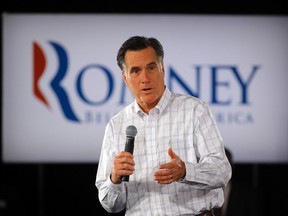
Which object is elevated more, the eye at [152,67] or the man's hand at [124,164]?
the eye at [152,67]

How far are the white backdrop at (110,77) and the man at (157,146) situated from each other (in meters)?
2.32

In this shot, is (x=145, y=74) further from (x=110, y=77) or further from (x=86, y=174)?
(x=86, y=174)

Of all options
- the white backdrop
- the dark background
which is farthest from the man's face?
the dark background

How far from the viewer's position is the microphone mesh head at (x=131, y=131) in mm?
1822

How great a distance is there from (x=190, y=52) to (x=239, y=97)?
1.55 feet

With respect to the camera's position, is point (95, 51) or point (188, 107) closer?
point (188, 107)

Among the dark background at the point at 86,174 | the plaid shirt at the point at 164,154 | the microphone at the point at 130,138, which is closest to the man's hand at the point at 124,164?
the microphone at the point at 130,138

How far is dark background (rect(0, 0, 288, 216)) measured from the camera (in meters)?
A: 4.41

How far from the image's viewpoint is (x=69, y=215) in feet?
15.0

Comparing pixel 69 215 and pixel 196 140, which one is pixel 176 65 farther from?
pixel 196 140

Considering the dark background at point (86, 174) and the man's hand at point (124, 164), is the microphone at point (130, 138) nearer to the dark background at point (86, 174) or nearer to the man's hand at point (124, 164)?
the man's hand at point (124, 164)

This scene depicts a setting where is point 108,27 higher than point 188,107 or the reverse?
higher

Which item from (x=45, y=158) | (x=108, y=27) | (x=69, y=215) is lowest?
(x=69, y=215)
